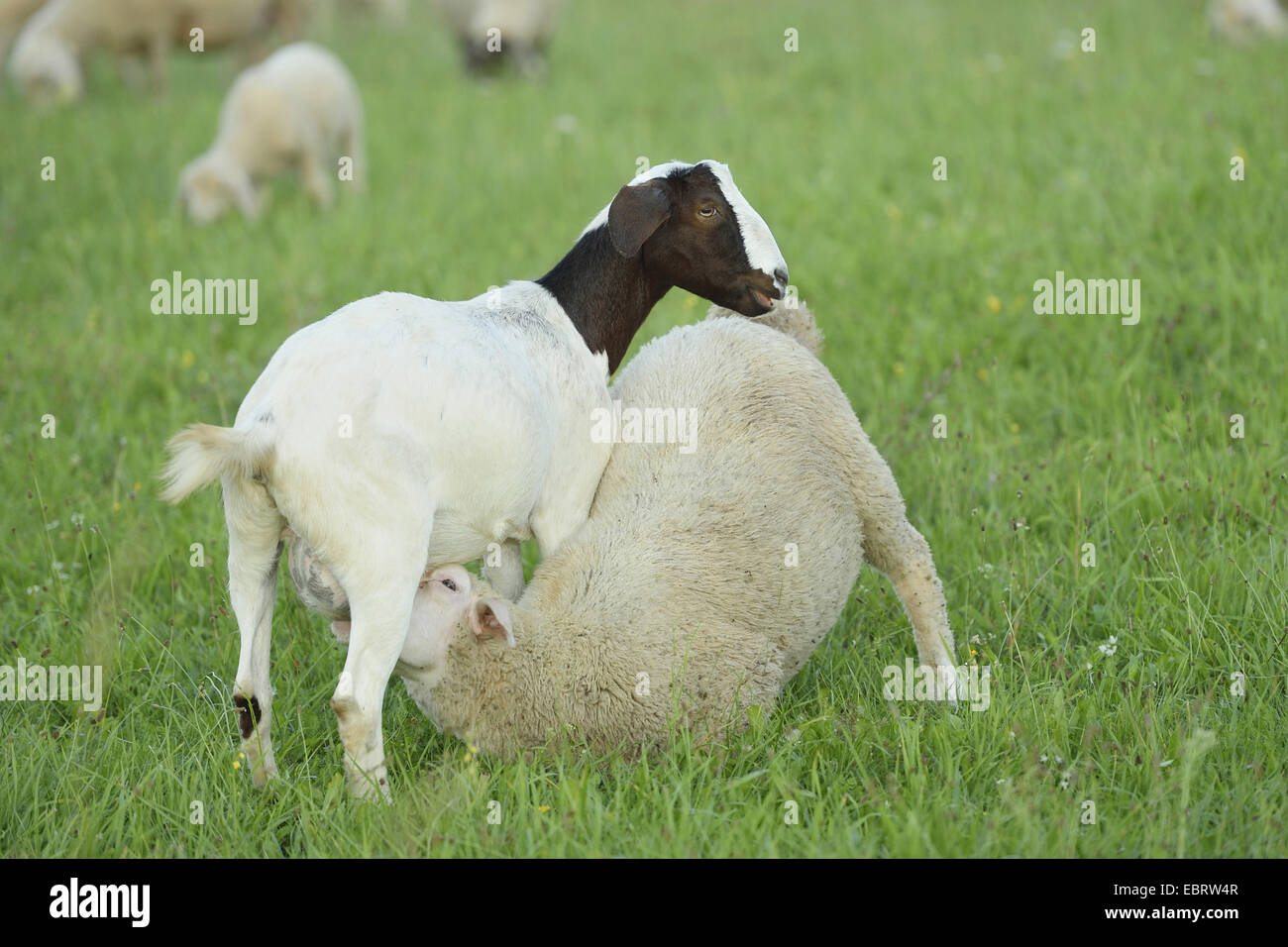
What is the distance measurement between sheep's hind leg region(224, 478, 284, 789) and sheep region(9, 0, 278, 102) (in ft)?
29.9

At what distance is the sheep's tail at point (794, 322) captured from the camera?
413 cm

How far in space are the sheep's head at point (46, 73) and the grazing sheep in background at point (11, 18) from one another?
4.98 ft

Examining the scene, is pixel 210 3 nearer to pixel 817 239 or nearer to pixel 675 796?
pixel 817 239

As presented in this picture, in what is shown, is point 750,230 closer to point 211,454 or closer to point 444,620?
point 444,620

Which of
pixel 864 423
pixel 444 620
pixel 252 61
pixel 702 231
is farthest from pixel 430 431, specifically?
pixel 252 61

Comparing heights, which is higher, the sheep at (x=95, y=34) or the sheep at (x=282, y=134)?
the sheep at (x=95, y=34)

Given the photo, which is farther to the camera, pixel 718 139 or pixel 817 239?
pixel 718 139

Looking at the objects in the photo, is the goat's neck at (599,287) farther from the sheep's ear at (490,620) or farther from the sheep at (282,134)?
the sheep at (282,134)

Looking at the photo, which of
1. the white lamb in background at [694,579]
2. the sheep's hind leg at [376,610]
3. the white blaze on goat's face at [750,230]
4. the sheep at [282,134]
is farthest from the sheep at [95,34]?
the sheep's hind leg at [376,610]

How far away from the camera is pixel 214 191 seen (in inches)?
325

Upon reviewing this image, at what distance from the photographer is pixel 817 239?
6746 millimetres

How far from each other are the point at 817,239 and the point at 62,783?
15.2 ft

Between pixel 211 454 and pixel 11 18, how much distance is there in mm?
11456
